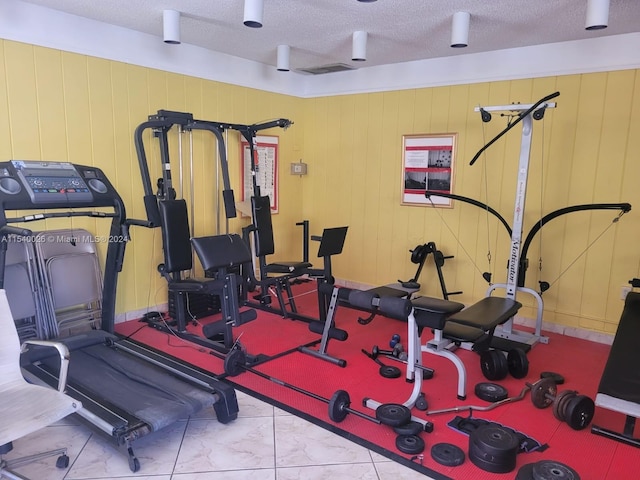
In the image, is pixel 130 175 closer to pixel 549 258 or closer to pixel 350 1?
pixel 350 1

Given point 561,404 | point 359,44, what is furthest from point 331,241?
point 561,404

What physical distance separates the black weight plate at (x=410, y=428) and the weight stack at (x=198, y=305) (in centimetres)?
231

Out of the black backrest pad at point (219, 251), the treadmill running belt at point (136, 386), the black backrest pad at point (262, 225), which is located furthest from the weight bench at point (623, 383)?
the black backrest pad at point (262, 225)

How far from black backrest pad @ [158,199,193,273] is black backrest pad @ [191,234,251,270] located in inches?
29.4

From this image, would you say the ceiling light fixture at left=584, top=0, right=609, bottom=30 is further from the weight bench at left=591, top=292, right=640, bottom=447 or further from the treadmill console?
the treadmill console

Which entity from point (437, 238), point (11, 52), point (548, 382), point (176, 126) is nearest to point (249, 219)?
Result: point (176, 126)

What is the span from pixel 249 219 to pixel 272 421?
110 inches

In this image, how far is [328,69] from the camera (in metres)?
5.09

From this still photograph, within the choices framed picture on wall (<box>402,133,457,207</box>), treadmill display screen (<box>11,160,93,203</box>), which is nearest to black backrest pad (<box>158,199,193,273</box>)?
treadmill display screen (<box>11,160,93,203</box>)

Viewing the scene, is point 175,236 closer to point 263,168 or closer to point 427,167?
point 263,168

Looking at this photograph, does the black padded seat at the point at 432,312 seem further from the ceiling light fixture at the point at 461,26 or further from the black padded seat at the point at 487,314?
the ceiling light fixture at the point at 461,26

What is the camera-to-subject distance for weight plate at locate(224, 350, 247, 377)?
3094 millimetres

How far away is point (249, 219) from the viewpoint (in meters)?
5.08

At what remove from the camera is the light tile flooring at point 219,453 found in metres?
2.18
